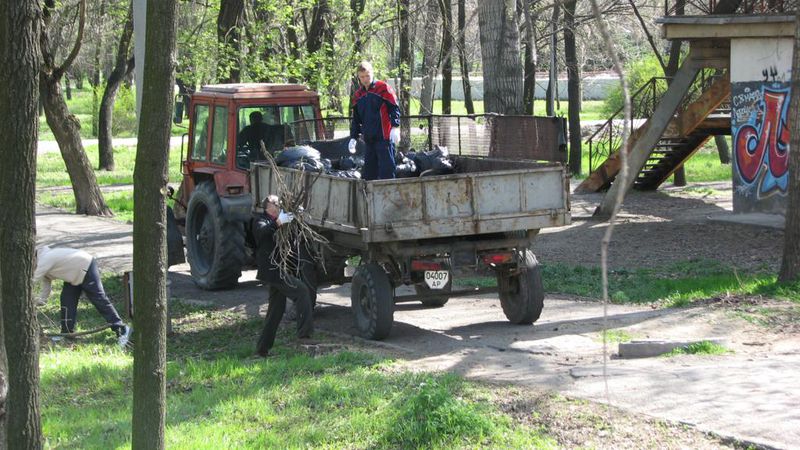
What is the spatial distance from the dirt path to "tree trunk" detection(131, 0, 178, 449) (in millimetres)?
3429

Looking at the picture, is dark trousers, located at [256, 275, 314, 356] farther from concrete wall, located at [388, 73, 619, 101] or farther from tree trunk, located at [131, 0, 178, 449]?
concrete wall, located at [388, 73, 619, 101]

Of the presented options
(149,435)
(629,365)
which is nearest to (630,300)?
(629,365)

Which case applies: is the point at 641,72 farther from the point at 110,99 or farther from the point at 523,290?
the point at 523,290

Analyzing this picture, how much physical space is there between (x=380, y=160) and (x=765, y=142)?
10.1 meters

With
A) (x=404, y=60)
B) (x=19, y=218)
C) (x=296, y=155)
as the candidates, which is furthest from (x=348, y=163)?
(x=404, y=60)

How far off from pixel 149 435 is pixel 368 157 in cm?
603

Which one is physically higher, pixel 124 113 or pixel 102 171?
pixel 124 113

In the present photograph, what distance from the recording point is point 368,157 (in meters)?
11.2

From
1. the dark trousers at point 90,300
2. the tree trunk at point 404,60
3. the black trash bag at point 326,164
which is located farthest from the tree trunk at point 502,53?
the tree trunk at point 404,60

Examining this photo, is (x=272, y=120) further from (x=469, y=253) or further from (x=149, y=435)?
(x=149, y=435)

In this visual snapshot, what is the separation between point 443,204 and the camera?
32.5 ft

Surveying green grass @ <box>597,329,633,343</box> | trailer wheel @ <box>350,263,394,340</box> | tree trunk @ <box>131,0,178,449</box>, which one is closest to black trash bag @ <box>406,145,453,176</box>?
trailer wheel @ <box>350,263,394,340</box>

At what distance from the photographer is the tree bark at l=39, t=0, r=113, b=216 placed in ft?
62.7

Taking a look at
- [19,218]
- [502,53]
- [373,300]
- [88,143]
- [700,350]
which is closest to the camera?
[19,218]
